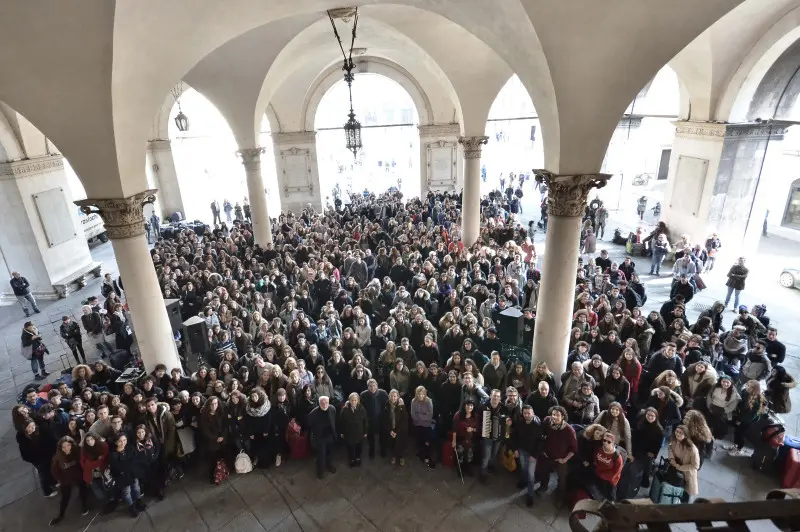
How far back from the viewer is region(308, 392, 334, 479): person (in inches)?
234

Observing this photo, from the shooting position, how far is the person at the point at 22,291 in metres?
11.5

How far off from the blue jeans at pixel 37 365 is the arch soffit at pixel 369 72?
600 inches

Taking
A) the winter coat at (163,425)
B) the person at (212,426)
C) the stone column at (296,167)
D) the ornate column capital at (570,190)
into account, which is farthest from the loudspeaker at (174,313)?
the stone column at (296,167)

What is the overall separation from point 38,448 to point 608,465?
6.79 meters

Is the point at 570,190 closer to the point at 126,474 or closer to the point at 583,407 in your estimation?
the point at 583,407

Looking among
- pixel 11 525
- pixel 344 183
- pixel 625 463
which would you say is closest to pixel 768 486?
pixel 625 463

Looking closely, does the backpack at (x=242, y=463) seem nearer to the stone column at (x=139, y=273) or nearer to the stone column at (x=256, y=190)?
the stone column at (x=139, y=273)

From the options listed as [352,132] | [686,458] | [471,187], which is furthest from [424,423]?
[471,187]

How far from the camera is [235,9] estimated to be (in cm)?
689

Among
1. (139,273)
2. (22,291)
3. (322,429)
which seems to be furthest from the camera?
(22,291)

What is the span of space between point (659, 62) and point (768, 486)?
5.36 m

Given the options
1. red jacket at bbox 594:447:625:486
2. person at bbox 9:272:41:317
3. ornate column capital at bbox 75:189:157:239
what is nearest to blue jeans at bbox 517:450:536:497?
red jacket at bbox 594:447:625:486

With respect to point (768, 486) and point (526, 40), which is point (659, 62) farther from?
point (768, 486)

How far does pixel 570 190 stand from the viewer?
6465 millimetres
